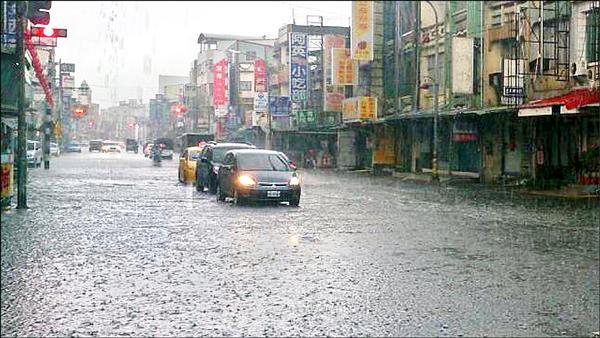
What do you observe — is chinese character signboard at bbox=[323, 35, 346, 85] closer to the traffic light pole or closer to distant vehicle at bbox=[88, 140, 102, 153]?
the traffic light pole

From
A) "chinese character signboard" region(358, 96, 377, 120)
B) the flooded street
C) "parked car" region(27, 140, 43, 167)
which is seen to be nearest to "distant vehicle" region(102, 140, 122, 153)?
"parked car" region(27, 140, 43, 167)

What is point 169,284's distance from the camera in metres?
9.66

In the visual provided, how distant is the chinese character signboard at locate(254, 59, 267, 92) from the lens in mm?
74875

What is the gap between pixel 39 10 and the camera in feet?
41.5

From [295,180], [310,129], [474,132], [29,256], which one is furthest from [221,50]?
[29,256]

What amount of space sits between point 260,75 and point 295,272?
6654cm

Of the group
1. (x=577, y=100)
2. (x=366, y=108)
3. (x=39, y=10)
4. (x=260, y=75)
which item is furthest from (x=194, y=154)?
(x=260, y=75)

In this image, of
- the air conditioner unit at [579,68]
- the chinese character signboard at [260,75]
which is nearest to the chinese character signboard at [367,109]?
the air conditioner unit at [579,68]

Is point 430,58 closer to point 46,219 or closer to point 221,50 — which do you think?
point 46,219

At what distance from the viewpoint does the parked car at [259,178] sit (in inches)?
858

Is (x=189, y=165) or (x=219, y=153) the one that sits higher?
(x=219, y=153)

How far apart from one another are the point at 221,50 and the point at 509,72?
59929mm

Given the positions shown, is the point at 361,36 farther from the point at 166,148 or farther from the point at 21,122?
the point at 166,148

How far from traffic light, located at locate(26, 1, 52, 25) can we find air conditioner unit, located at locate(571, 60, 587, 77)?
2130cm
